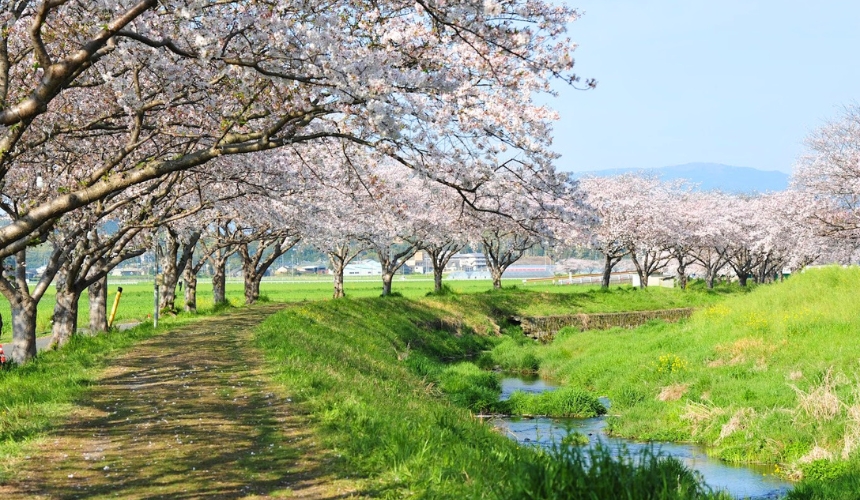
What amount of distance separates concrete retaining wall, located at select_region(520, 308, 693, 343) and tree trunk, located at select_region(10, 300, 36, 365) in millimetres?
28455

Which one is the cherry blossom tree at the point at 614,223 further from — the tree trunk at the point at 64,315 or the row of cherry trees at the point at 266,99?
the row of cherry trees at the point at 266,99

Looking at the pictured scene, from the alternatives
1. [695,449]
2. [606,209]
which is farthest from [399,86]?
[606,209]

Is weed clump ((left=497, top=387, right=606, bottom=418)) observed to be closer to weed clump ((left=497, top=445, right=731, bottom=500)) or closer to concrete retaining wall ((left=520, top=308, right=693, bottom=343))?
weed clump ((left=497, top=445, right=731, bottom=500))

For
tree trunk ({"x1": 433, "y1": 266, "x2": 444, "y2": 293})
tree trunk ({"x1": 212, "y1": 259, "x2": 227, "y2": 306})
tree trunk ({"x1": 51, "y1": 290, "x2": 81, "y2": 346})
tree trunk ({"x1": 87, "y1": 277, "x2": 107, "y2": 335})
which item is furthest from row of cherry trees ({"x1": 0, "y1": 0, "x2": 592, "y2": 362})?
tree trunk ({"x1": 433, "y1": 266, "x2": 444, "y2": 293})

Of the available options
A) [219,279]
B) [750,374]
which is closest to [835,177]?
[750,374]

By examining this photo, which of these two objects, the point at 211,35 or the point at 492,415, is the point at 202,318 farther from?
the point at 211,35

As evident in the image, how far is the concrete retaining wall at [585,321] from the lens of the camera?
45625 millimetres

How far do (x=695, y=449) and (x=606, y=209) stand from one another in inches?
1737

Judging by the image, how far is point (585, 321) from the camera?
4784 centimetres

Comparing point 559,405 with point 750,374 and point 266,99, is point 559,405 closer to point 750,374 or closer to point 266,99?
point 750,374

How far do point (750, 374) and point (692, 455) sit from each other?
18.6ft

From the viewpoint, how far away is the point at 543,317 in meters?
47.0

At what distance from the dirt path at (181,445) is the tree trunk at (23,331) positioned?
4707 millimetres

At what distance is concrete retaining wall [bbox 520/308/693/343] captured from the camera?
45625 millimetres
